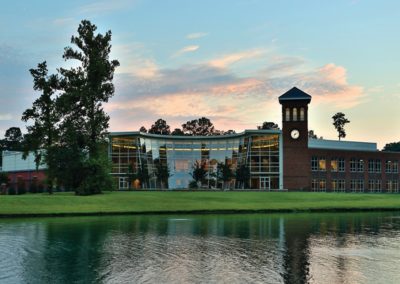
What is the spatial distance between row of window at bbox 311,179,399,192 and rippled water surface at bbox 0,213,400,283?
212 feet

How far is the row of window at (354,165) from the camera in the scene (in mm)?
99312

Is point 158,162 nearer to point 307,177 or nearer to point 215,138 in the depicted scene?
point 215,138

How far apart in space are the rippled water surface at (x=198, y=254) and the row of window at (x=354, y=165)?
64.9m

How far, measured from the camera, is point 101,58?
68.8 metres

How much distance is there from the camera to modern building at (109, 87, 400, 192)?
317 ft

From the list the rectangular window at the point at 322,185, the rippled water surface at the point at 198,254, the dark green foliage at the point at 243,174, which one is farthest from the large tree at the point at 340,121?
the rippled water surface at the point at 198,254

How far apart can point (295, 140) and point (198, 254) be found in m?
76.8

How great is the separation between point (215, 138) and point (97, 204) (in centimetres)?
5546

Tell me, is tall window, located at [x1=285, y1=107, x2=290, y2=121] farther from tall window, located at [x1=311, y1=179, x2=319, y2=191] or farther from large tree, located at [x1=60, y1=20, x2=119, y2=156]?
large tree, located at [x1=60, y1=20, x2=119, y2=156]

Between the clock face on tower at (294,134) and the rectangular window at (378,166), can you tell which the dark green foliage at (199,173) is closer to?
the clock face on tower at (294,134)

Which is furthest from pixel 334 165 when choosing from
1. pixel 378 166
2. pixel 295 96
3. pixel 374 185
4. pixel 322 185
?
pixel 295 96

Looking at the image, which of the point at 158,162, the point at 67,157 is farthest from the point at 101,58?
the point at 158,162

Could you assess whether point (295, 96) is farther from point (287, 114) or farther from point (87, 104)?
point (87, 104)

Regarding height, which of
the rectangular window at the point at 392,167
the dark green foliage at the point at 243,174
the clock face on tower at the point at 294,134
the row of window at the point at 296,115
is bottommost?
the dark green foliage at the point at 243,174
